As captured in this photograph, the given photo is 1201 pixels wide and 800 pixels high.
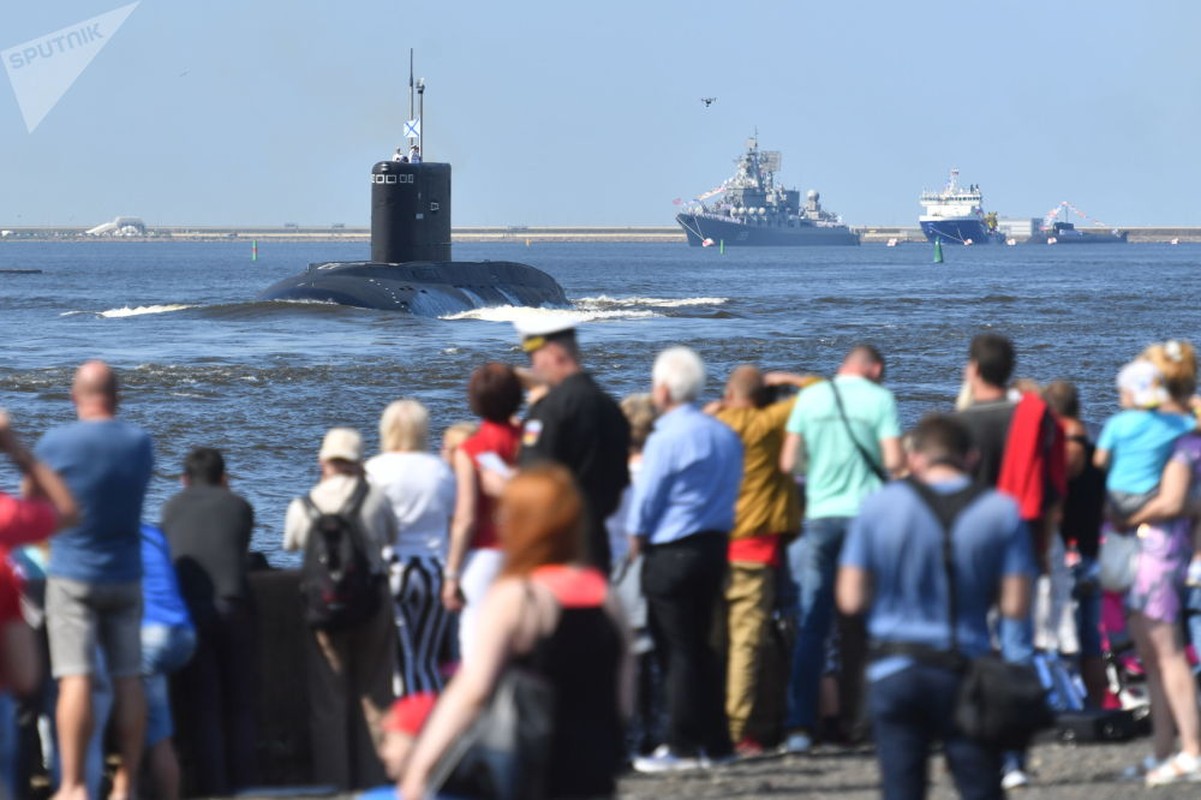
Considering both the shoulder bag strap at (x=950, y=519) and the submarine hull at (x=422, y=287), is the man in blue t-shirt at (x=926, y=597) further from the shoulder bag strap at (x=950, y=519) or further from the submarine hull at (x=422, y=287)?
the submarine hull at (x=422, y=287)

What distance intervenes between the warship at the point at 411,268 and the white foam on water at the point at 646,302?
6.87m

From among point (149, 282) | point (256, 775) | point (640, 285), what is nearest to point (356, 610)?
point (256, 775)

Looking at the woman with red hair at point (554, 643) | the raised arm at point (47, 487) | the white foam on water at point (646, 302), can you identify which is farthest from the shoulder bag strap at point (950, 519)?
the white foam on water at point (646, 302)

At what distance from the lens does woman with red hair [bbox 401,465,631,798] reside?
426 cm

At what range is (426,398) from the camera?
31031 millimetres

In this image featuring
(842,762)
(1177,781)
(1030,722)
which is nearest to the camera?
(1030,722)

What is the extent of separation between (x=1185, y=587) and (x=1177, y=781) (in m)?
0.80

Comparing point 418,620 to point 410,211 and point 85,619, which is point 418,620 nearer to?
point 85,619

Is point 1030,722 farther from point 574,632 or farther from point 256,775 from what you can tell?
point 256,775

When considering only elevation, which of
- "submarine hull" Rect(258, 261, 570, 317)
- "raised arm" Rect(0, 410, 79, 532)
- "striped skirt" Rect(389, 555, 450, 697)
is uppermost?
"raised arm" Rect(0, 410, 79, 532)

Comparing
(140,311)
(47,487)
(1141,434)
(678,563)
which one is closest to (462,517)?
(678,563)

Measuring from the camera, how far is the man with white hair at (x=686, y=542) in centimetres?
721

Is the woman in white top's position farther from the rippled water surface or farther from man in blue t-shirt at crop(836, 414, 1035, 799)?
the rippled water surface

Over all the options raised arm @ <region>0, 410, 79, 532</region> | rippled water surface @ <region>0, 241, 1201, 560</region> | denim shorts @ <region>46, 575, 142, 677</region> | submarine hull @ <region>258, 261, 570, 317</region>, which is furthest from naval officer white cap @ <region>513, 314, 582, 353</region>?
submarine hull @ <region>258, 261, 570, 317</region>
